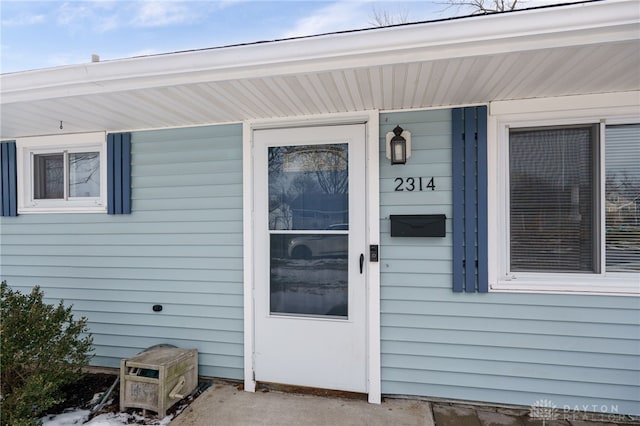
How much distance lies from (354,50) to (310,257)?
4.81 ft

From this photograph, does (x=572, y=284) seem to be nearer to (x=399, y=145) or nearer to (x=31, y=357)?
(x=399, y=145)

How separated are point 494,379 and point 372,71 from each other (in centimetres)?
218

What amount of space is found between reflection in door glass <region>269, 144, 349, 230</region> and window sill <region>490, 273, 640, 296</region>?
120cm

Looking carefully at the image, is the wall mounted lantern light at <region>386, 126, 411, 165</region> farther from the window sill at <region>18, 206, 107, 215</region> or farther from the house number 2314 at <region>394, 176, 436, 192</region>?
the window sill at <region>18, 206, 107, 215</region>

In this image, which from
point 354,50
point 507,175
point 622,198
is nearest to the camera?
point 354,50

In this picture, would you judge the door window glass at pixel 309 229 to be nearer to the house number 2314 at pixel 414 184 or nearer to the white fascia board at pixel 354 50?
the house number 2314 at pixel 414 184

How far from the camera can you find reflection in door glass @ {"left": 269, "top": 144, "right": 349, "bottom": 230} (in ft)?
8.02

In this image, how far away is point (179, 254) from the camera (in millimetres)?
2744

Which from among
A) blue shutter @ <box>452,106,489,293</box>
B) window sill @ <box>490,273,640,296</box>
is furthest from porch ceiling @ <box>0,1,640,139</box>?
window sill @ <box>490,273,640,296</box>

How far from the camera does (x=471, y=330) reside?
2.28 m

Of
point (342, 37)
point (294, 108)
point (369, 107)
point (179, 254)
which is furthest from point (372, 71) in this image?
point (179, 254)

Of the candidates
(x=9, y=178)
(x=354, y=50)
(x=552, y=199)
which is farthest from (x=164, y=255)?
(x=552, y=199)

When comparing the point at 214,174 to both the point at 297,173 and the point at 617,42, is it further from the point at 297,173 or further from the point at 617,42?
the point at 617,42

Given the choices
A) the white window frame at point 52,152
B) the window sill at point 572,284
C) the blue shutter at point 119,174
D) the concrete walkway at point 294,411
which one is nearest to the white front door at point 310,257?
the concrete walkway at point 294,411
